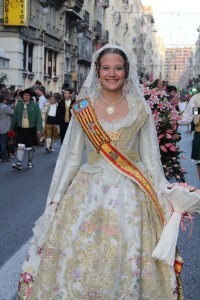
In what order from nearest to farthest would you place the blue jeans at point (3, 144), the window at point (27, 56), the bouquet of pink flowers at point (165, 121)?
the bouquet of pink flowers at point (165, 121) → the blue jeans at point (3, 144) → the window at point (27, 56)

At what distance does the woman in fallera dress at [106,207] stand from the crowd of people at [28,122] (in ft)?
28.5

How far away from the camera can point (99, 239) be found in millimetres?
3498

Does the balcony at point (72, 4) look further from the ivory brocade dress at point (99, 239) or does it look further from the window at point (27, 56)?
the ivory brocade dress at point (99, 239)

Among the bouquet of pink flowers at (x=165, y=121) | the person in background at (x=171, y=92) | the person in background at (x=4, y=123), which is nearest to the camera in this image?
the bouquet of pink flowers at (x=165, y=121)

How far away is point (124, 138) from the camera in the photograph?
3.80 m

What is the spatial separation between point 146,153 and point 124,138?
0.59 ft

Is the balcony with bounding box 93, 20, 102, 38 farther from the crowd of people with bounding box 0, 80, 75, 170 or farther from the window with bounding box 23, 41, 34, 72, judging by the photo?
the crowd of people with bounding box 0, 80, 75, 170

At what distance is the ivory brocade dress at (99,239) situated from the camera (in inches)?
135

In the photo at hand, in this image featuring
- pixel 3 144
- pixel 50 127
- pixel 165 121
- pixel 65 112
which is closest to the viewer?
pixel 165 121

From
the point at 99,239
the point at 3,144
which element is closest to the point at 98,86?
the point at 99,239

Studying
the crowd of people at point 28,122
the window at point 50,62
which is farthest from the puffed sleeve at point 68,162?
the window at point 50,62

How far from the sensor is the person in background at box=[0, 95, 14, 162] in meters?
14.1

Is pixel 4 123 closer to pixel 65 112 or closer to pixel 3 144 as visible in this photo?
pixel 3 144

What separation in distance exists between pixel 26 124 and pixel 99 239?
939 centimetres
